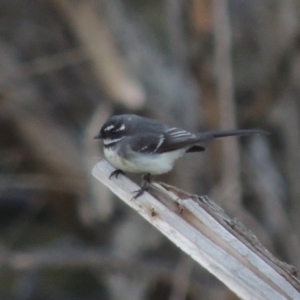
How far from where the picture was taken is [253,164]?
6902 mm

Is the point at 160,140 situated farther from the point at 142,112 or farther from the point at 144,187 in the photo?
the point at 142,112

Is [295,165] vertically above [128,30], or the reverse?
[128,30]

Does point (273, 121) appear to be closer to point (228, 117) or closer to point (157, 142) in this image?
point (228, 117)

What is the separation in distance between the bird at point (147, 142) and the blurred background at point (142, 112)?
1298mm

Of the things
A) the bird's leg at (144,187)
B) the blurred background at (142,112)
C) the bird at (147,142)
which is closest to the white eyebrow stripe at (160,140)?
the bird at (147,142)

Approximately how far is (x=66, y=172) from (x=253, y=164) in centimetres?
179

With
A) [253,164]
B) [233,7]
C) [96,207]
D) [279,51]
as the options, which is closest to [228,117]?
[279,51]

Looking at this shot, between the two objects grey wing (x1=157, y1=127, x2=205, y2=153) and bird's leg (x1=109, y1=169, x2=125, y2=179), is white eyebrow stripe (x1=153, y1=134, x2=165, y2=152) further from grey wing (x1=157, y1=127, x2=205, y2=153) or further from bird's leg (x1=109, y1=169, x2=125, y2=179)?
bird's leg (x1=109, y1=169, x2=125, y2=179)

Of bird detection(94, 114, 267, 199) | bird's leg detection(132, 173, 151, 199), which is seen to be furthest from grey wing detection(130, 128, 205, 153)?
bird's leg detection(132, 173, 151, 199)

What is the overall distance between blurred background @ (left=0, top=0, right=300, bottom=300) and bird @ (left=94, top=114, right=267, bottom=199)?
1.30 meters

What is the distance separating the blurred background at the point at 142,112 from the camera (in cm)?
607

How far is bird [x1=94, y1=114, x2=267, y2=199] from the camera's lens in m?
4.29

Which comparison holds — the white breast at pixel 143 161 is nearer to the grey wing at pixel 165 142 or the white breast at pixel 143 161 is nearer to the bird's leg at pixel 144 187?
the grey wing at pixel 165 142

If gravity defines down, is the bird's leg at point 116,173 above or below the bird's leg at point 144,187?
above
